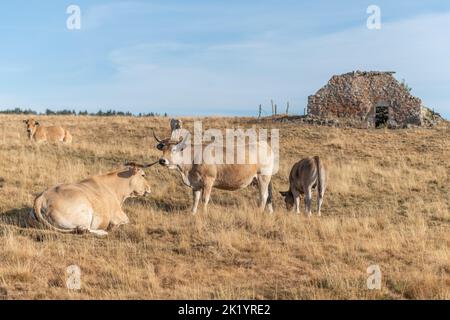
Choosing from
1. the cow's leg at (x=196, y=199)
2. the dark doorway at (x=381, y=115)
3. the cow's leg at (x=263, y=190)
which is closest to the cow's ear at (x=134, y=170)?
the cow's leg at (x=196, y=199)

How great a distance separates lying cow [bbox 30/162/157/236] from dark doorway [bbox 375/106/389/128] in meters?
26.9

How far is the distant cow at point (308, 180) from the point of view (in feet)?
43.1

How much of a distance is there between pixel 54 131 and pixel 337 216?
653 inches

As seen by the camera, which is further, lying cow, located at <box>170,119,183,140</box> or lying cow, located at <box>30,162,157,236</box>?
lying cow, located at <box>170,119,183,140</box>

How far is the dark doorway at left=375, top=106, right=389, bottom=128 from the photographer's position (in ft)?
115

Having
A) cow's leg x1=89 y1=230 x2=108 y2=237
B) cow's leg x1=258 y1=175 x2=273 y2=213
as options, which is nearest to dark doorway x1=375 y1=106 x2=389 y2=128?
cow's leg x1=258 y1=175 x2=273 y2=213

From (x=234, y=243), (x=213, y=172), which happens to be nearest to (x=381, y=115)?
(x=213, y=172)

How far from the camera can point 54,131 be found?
25.6 metres

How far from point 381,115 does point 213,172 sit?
24410 millimetres

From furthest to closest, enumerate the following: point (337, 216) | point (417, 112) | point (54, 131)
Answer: point (417, 112) < point (54, 131) < point (337, 216)

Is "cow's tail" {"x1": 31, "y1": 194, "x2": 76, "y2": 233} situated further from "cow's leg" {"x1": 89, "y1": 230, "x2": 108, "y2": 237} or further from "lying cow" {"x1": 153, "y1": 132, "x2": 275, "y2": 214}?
"lying cow" {"x1": 153, "y1": 132, "x2": 275, "y2": 214}

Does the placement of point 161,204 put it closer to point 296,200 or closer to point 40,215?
point 296,200
